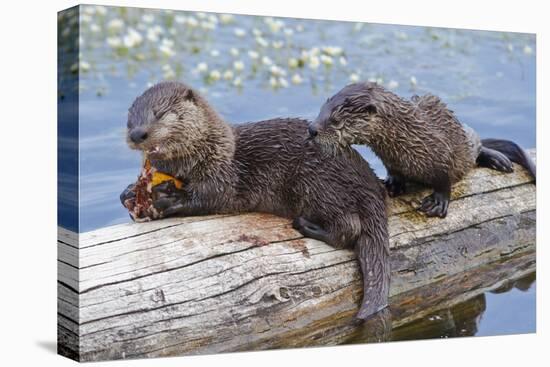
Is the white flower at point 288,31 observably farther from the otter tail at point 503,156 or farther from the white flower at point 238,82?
the otter tail at point 503,156

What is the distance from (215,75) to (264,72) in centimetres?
29

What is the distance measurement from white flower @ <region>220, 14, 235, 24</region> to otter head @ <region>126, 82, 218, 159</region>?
1.42 ft

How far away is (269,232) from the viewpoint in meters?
4.44

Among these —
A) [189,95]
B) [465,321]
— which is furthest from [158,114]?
[465,321]

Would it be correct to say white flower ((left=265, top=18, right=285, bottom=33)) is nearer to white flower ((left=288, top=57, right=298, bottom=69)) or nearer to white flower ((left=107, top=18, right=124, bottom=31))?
white flower ((left=288, top=57, right=298, bottom=69))

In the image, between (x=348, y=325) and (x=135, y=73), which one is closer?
(x=135, y=73)

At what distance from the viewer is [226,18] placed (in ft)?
14.7

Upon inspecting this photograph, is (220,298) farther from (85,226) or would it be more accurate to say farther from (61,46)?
(61,46)

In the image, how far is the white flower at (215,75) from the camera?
441cm

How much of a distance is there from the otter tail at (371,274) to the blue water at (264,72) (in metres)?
0.44

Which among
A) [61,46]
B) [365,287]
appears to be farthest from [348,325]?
[61,46]

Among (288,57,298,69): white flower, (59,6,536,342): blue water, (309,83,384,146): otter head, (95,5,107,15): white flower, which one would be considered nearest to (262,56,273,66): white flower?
(59,6,536,342): blue water

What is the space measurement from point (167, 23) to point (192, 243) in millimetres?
1134

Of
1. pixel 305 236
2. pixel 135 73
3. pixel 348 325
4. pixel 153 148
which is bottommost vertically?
pixel 348 325
